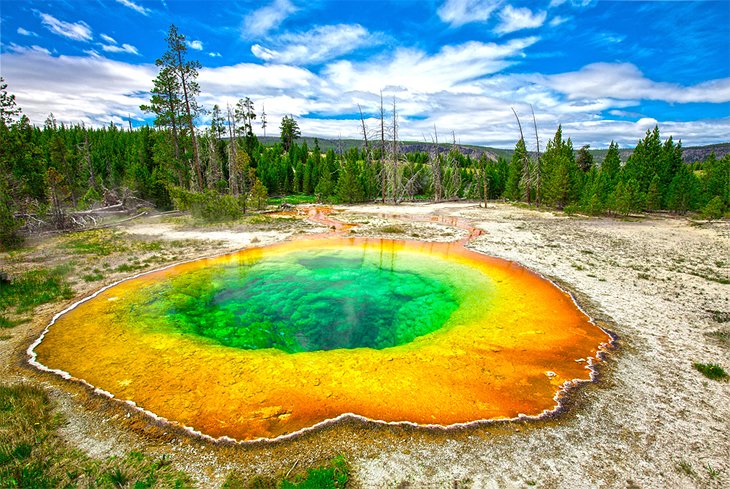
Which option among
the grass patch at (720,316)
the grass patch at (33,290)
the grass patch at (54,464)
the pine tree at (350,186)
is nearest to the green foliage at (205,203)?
the grass patch at (33,290)

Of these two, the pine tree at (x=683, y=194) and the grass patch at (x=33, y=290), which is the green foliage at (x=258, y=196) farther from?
the pine tree at (x=683, y=194)

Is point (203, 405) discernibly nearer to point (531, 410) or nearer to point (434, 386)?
point (434, 386)

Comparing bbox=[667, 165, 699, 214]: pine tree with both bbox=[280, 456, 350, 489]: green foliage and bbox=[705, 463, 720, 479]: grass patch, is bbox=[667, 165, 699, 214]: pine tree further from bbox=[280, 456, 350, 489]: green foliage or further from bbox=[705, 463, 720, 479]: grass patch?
bbox=[280, 456, 350, 489]: green foliage

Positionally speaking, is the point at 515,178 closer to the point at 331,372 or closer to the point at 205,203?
the point at 205,203

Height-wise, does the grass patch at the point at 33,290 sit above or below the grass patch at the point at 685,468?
above

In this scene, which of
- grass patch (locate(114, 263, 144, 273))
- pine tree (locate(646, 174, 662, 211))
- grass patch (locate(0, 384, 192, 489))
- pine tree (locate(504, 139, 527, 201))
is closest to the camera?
grass patch (locate(0, 384, 192, 489))

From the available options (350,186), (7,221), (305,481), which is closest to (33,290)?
→ (7,221)

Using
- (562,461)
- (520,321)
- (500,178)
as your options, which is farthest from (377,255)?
(500,178)

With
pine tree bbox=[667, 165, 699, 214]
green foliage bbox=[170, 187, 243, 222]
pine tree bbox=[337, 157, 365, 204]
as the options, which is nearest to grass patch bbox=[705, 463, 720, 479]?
green foliage bbox=[170, 187, 243, 222]
